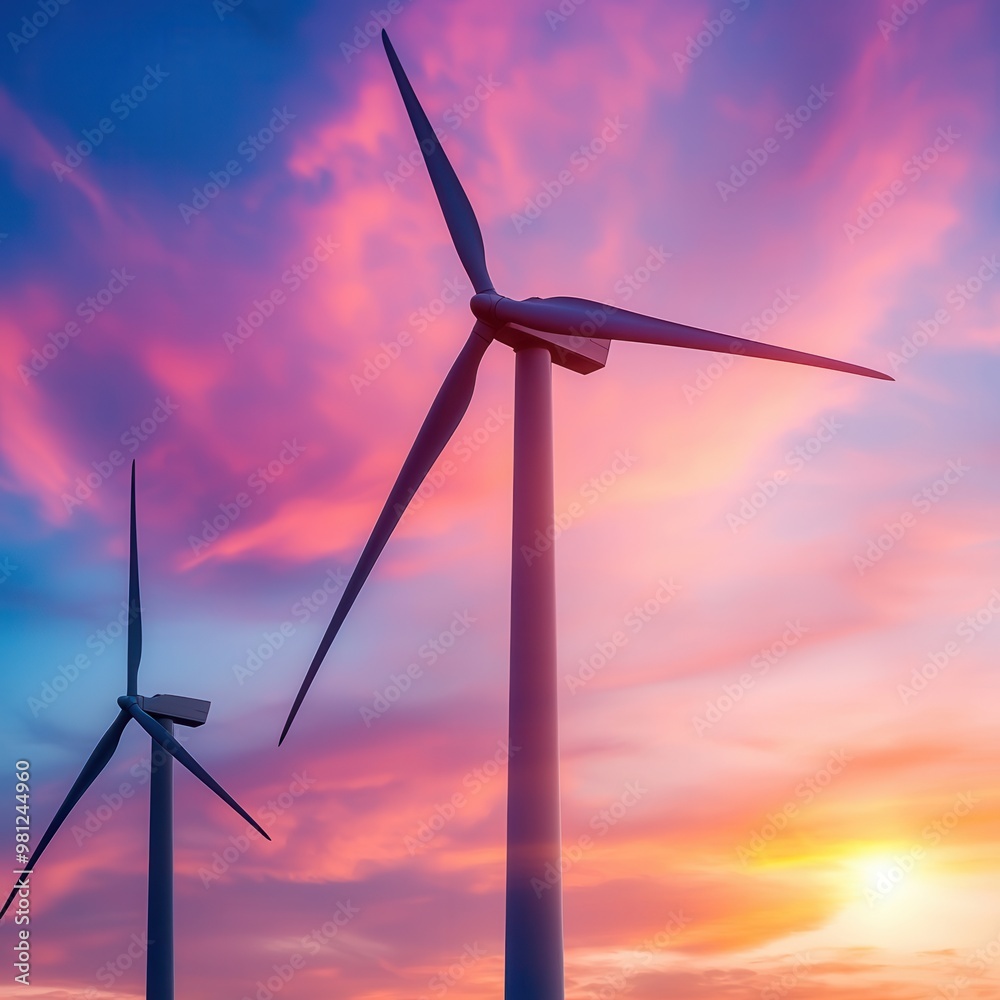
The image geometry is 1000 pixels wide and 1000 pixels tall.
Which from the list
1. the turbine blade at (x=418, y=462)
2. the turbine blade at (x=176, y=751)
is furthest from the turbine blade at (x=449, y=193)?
the turbine blade at (x=176, y=751)

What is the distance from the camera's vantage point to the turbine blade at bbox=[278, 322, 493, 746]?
3541cm

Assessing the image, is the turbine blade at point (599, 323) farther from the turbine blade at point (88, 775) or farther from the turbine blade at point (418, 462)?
the turbine blade at point (88, 775)

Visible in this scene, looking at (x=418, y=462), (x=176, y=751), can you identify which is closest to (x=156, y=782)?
(x=176, y=751)

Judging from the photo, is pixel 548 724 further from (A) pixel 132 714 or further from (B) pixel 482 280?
(A) pixel 132 714

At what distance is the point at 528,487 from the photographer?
31328mm

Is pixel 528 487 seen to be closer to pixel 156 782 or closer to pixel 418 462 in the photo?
pixel 418 462

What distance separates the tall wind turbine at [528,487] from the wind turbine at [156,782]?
22894 mm

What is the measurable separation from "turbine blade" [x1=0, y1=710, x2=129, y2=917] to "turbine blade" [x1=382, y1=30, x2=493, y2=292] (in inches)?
1316

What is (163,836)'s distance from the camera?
57.7 metres

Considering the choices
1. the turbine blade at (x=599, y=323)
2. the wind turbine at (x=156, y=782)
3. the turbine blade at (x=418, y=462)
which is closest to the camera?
the turbine blade at (x=599, y=323)

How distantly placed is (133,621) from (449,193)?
31.7m

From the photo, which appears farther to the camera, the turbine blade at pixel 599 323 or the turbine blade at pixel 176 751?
the turbine blade at pixel 176 751

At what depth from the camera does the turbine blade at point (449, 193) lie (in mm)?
36375

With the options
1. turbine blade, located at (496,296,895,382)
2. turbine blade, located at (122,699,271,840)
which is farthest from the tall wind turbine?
turbine blade, located at (122,699,271,840)
